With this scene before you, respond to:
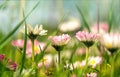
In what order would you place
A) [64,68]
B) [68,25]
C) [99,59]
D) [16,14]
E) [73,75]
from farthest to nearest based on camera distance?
1. [16,14]
2. [68,25]
3. [99,59]
4. [64,68]
5. [73,75]

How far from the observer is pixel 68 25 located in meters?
2.49

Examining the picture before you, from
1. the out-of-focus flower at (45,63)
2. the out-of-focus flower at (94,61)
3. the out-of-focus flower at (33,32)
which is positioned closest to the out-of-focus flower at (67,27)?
the out-of-focus flower at (45,63)

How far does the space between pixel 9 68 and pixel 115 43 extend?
1.16ft

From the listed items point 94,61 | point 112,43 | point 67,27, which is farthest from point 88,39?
point 67,27

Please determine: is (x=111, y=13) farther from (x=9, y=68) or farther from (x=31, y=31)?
(x=9, y=68)

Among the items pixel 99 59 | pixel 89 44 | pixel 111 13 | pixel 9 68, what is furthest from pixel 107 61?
pixel 9 68

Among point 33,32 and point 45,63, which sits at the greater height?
point 33,32

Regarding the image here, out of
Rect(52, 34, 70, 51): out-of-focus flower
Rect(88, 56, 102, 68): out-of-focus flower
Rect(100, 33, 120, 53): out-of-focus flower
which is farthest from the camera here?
Rect(88, 56, 102, 68): out-of-focus flower

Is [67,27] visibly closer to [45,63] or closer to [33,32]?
[45,63]

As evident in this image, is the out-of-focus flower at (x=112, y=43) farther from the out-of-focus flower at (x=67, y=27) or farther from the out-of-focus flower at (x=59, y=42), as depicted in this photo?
the out-of-focus flower at (x=67, y=27)

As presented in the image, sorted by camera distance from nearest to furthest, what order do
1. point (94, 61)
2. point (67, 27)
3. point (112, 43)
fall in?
1. point (112, 43)
2. point (94, 61)
3. point (67, 27)

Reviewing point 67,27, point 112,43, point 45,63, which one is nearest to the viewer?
point 112,43

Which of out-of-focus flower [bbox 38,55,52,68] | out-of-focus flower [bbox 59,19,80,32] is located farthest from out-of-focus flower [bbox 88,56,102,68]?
out-of-focus flower [bbox 59,19,80,32]

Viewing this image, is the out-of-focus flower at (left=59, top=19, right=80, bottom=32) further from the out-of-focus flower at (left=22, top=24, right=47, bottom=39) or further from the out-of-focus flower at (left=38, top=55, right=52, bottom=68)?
the out-of-focus flower at (left=22, top=24, right=47, bottom=39)
